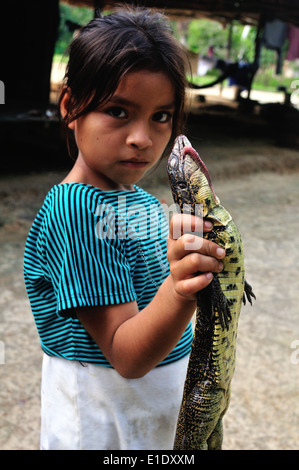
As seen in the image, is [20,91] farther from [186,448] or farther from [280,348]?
[186,448]

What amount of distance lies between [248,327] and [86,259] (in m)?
2.66

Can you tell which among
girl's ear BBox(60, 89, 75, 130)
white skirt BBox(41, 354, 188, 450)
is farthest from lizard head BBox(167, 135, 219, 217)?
white skirt BBox(41, 354, 188, 450)

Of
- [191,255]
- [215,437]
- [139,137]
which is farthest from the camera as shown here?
[215,437]

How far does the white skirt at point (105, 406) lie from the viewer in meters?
1.25

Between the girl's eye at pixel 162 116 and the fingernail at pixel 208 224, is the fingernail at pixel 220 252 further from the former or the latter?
the girl's eye at pixel 162 116

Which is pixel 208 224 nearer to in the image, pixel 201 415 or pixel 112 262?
pixel 112 262

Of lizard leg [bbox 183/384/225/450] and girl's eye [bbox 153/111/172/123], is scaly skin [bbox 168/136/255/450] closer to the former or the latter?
lizard leg [bbox 183/384/225/450]

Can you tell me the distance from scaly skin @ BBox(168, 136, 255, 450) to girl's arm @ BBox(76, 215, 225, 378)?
5cm

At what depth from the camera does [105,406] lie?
1.27 metres

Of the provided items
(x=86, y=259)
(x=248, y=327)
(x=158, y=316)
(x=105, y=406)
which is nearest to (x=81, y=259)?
(x=86, y=259)

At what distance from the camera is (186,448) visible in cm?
130
